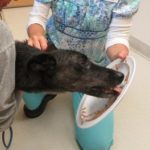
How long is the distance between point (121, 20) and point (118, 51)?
132 millimetres

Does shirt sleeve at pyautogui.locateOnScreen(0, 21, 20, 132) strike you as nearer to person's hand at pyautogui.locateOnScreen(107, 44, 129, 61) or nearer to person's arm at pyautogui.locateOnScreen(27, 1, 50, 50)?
person's arm at pyautogui.locateOnScreen(27, 1, 50, 50)

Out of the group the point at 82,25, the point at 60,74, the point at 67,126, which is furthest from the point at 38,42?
the point at 67,126

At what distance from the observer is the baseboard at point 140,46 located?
177cm

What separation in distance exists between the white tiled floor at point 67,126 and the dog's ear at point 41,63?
1.57ft

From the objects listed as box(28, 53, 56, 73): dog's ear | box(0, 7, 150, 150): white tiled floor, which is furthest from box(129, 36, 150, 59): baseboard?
box(28, 53, 56, 73): dog's ear

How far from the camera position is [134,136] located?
4.21 ft

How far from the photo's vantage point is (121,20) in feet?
3.81

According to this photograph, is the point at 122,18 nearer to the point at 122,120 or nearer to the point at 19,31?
the point at 122,120

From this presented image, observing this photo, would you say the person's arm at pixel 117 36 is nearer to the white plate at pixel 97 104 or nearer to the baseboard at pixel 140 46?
the white plate at pixel 97 104

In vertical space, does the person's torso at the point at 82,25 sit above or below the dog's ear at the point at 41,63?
below

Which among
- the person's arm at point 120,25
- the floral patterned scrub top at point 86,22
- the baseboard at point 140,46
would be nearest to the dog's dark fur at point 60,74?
the person's arm at point 120,25

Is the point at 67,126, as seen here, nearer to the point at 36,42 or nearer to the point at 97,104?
the point at 97,104

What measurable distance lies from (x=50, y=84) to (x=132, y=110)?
0.62 metres

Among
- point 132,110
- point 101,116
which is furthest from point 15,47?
point 132,110
